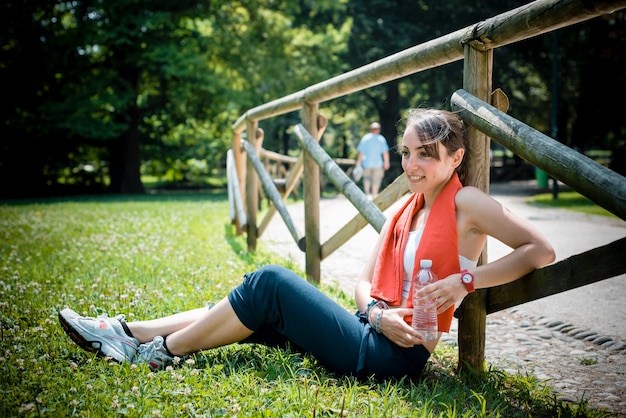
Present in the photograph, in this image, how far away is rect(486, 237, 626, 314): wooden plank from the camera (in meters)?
2.03

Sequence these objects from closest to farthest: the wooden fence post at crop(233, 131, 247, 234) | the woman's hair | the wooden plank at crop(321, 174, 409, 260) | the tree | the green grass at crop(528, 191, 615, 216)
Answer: the woman's hair < the wooden plank at crop(321, 174, 409, 260) < the wooden fence post at crop(233, 131, 247, 234) < the green grass at crop(528, 191, 615, 216) < the tree

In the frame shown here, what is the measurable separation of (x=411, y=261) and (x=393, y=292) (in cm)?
17

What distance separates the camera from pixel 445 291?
2307mm

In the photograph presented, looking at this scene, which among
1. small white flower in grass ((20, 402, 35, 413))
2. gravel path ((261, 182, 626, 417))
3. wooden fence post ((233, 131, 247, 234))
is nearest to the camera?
small white flower in grass ((20, 402, 35, 413))

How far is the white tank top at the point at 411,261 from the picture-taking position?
253 centimetres

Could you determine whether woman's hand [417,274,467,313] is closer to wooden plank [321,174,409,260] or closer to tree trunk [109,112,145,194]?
wooden plank [321,174,409,260]

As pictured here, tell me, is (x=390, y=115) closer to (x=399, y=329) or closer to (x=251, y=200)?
(x=251, y=200)

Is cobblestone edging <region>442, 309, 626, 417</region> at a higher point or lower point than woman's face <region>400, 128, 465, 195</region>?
lower

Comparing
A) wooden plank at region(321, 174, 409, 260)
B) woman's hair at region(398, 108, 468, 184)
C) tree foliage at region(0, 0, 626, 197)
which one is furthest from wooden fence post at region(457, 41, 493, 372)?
tree foliage at region(0, 0, 626, 197)

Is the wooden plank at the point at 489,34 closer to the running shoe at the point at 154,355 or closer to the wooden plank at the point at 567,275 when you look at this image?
the wooden plank at the point at 567,275

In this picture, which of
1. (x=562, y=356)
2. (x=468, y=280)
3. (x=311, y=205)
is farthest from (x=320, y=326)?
(x=311, y=205)

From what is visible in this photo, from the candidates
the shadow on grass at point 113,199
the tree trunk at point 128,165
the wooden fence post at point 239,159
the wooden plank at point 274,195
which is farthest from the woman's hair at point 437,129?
the tree trunk at point 128,165

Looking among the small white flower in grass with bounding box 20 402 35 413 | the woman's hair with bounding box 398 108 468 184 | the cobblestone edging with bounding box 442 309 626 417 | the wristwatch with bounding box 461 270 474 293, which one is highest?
the woman's hair with bounding box 398 108 468 184

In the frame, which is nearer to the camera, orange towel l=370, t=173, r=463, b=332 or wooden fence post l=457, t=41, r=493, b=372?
orange towel l=370, t=173, r=463, b=332
